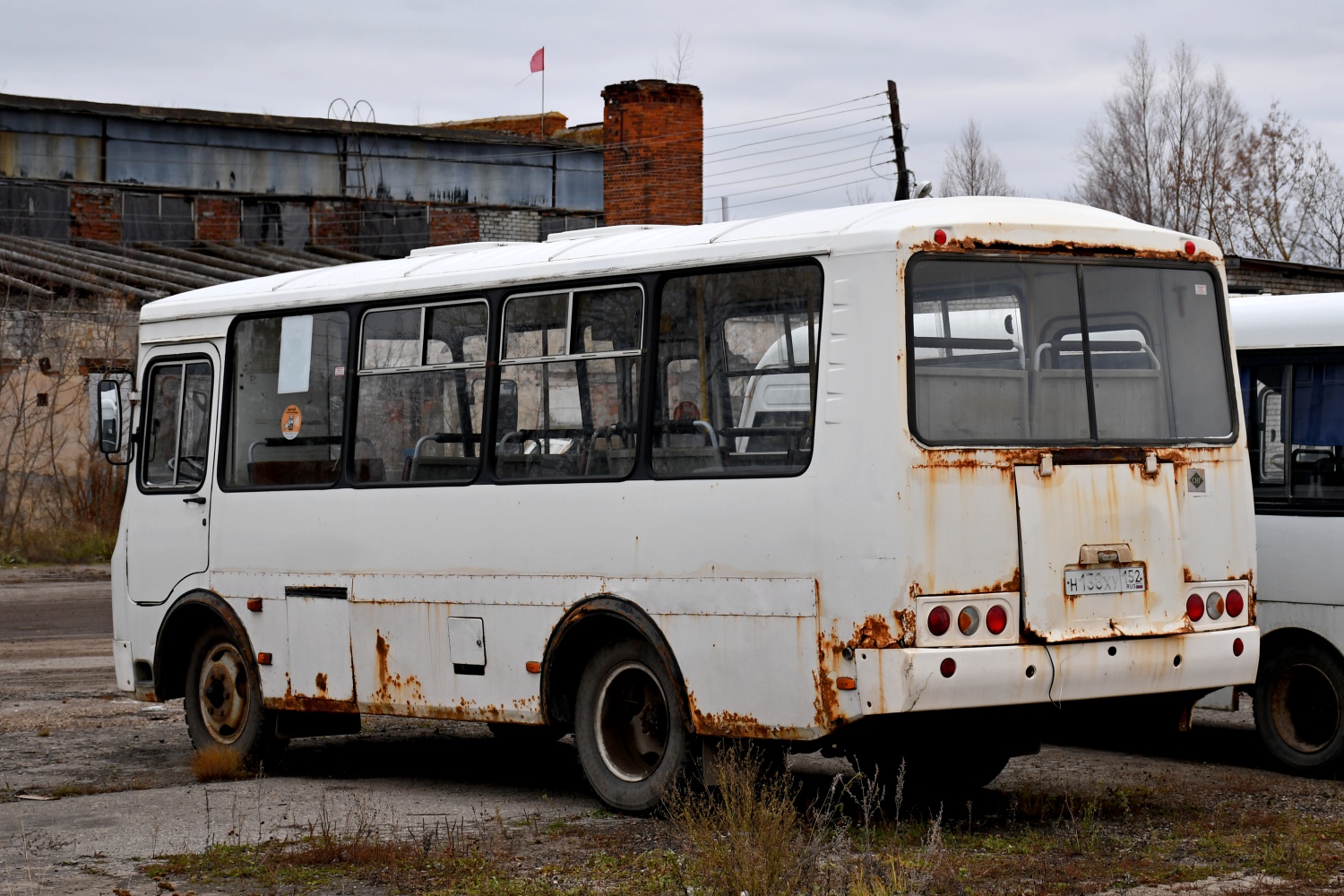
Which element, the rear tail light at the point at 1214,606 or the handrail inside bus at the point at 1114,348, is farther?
the rear tail light at the point at 1214,606

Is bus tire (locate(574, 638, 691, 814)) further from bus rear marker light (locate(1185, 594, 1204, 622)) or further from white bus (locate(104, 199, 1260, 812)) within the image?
bus rear marker light (locate(1185, 594, 1204, 622))

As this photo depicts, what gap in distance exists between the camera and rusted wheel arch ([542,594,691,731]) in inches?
344

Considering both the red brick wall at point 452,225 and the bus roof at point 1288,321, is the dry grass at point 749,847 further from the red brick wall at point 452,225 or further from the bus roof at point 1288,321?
the red brick wall at point 452,225

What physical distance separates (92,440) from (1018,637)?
2204 cm

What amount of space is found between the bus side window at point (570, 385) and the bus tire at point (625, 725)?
3.01ft

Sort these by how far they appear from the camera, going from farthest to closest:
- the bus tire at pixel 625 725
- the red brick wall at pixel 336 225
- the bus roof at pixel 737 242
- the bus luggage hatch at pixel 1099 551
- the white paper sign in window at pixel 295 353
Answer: the red brick wall at pixel 336 225 → the white paper sign in window at pixel 295 353 → the bus tire at pixel 625 725 → the bus roof at pixel 737 242 → the bus luggage hatch at pixel 1099 551

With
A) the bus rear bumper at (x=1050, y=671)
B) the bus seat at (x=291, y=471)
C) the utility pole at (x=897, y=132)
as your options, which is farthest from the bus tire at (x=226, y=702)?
the utility pole at (x=897, y=132)

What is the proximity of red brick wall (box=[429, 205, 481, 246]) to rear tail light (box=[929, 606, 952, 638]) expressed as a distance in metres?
36.2

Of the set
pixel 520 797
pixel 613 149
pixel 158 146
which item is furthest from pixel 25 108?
pixel 520 797

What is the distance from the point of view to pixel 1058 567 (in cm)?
817

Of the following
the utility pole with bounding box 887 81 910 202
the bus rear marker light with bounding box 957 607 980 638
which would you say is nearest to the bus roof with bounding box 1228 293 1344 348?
the bus rear marker light with bounding box 957 607 980 638

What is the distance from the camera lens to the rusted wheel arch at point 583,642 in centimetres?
874

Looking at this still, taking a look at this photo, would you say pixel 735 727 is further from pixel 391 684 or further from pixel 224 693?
pixel 224 693

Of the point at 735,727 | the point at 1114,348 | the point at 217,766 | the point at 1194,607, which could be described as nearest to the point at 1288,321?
the point at 1114,348
